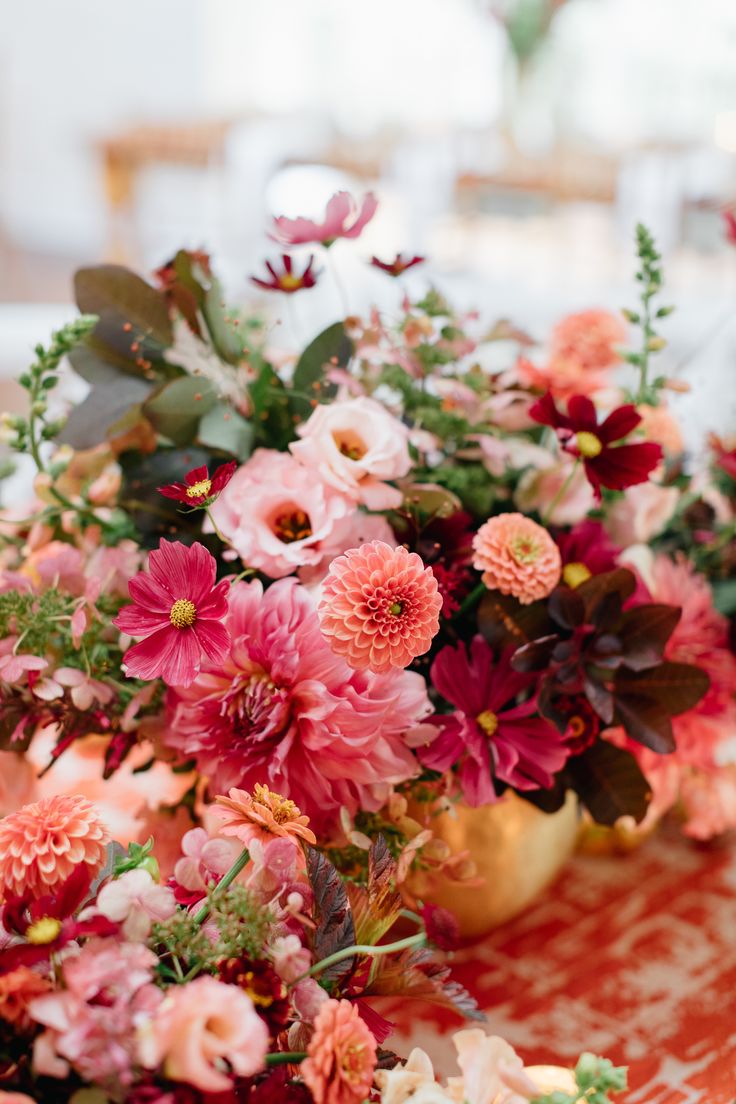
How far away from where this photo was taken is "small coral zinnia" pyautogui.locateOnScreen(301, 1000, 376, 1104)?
0.93 ft

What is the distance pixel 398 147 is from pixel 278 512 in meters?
2.56

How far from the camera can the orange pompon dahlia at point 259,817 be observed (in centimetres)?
34

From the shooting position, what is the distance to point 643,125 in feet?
13.1

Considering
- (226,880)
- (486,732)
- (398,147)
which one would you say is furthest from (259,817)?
(398,147)

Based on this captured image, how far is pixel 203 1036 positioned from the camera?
0.26 meters

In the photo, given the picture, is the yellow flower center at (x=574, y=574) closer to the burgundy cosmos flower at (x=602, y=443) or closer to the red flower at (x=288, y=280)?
the burgundy cosmos flower at (x=602, y=443)

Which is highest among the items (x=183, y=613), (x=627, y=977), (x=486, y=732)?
(x=183, y=613)

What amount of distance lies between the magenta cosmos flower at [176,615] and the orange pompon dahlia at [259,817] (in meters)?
0.05

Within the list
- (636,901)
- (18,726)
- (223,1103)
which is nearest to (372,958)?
(223,1103)

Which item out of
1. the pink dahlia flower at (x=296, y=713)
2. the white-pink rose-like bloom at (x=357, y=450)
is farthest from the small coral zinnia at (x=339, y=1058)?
the white-pink rose-like bloom at (x=357, y=450)

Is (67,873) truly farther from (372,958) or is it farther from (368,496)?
(368,496)

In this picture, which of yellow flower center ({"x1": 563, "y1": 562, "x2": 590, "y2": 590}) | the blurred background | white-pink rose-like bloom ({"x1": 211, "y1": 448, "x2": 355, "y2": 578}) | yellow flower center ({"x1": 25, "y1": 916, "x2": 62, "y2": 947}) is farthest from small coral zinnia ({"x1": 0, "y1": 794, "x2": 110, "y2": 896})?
the blurred background

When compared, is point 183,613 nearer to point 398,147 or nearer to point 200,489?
point 200,489

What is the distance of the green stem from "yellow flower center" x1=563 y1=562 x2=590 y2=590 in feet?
0.78
